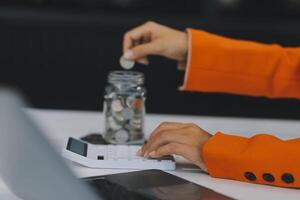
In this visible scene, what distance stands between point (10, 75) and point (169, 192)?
2.03m

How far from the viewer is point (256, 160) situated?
1015mm

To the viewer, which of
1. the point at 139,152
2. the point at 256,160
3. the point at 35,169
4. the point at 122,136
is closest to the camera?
the point at 35,169

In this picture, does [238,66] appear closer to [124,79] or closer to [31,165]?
[124,79]

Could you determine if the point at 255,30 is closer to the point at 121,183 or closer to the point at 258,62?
the point at 258,62

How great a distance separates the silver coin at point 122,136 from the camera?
1265mm

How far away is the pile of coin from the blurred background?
140 centimetres

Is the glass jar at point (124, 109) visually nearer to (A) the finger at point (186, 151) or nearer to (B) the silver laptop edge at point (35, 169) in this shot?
(A) the finger at point (186, 151)

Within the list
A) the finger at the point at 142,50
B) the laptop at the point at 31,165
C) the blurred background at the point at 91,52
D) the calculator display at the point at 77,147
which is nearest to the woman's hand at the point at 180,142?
the calculator display at the point at 77,147

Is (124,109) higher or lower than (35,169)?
lower

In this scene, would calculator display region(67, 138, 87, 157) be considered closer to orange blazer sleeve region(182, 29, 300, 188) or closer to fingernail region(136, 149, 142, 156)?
fingernail region(136, 149, 142, 156)

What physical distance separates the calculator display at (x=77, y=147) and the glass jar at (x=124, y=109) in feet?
0.31

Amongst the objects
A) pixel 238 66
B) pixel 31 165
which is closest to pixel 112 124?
pixel 238 66

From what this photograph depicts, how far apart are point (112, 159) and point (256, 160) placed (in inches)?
9.7

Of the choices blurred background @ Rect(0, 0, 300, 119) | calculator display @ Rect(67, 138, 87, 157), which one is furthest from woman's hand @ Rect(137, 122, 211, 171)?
blurred background @ Rect(0, 0, 300, 119)
